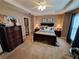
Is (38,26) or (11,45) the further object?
(38,26)

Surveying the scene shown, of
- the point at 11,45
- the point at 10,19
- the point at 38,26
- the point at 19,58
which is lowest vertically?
the point at 19,58

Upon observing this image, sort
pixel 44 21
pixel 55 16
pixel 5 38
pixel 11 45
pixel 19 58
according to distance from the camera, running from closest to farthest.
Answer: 1. pixel 19 58
2. pixel 5 38
3. pixel 11 45
4. pixel 55 16
5. pixel 44 21

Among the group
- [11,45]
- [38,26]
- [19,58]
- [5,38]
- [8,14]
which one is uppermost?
[8,14]

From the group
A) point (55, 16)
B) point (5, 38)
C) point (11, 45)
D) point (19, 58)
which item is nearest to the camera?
point (19, 58)

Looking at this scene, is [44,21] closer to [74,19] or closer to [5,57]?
[74,19]

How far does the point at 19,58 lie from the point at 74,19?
4169mm

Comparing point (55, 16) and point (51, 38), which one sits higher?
point (55, 16)

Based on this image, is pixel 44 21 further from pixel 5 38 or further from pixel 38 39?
pixel 5 38

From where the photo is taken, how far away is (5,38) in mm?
2865

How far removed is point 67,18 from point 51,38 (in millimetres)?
2479

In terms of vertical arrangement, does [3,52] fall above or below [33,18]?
below

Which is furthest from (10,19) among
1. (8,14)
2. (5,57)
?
(5,57)

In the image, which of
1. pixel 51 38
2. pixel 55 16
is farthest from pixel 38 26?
pixel 51 38

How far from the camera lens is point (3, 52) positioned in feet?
9.49
